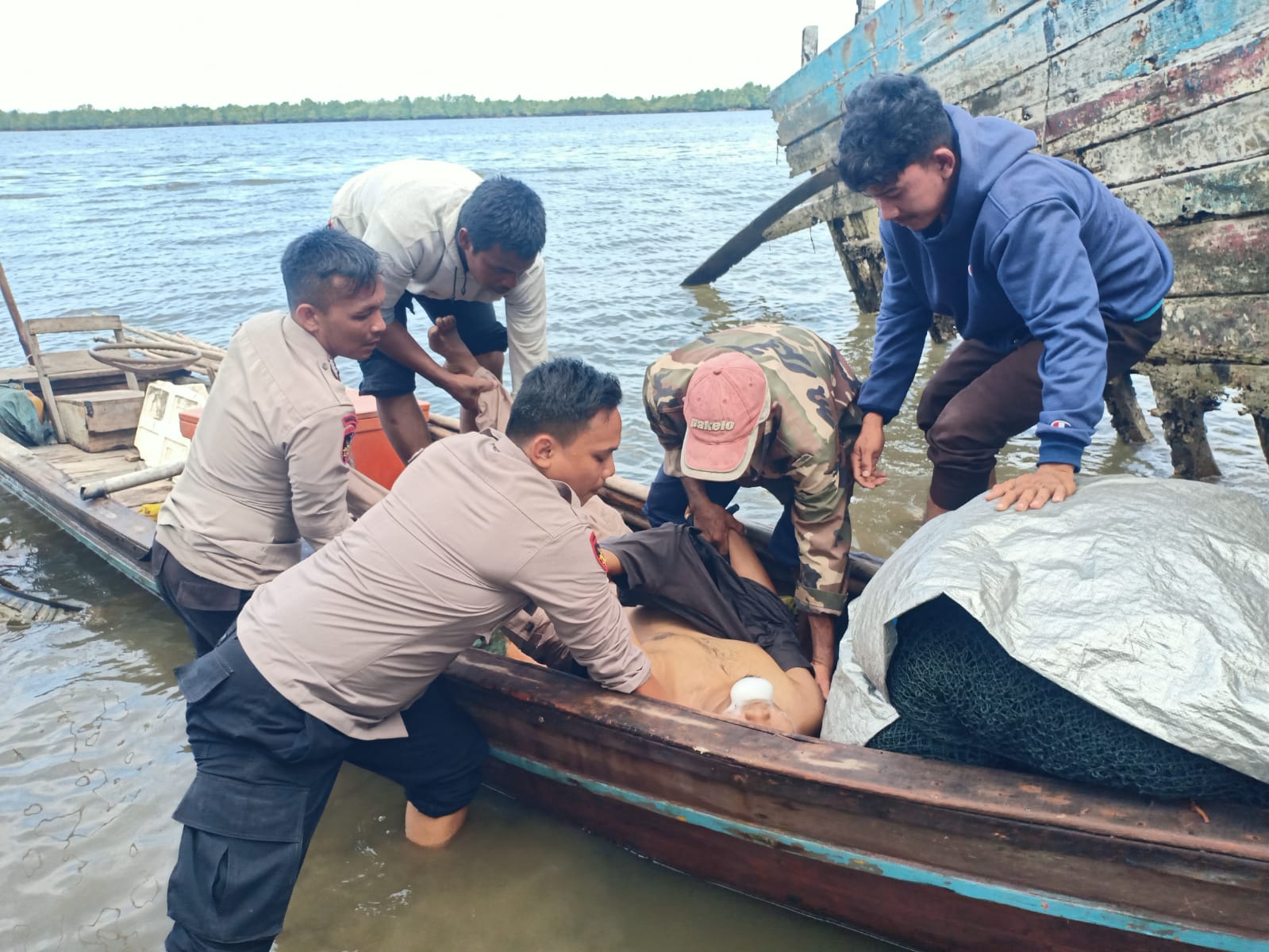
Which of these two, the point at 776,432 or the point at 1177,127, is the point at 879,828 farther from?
the point at 1177,127

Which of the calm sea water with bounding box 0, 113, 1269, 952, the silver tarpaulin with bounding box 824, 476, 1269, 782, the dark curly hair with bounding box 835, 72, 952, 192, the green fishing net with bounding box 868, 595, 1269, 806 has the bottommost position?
the calm sea water with bounding box 0, 113, 1269, 952

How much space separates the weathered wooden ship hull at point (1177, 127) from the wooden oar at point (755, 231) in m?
1.91

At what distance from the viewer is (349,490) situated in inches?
150

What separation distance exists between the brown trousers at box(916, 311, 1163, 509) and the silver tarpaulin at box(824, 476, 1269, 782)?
19.5 inches

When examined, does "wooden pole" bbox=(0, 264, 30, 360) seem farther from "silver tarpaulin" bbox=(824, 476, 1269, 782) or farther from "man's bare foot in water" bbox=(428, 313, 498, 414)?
"silver tarpaulin" bbox=(824, 476, 1269, 782)

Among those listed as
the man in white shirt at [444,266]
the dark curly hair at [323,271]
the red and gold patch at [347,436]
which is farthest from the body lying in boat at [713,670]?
the man in white shirt at [444,266]

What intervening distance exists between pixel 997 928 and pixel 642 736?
94 centimetres

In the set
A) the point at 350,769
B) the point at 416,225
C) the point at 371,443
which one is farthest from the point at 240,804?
the point at 371,443

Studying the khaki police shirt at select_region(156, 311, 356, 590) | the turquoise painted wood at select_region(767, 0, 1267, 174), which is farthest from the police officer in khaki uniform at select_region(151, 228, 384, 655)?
the turquoise painted wood at select_region(767, 0, 1267, 174)

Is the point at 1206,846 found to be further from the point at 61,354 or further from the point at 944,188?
the point at 61,354

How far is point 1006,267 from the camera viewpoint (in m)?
2.49

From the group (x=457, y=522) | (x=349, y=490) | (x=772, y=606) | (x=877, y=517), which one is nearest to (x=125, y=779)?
(x=349, y=490)

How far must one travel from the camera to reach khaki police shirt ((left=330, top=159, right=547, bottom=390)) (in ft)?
12.0

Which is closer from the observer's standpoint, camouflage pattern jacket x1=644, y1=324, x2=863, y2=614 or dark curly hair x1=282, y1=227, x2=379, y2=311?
dark curly hair x1=282, y1=227, x2=379, y2=311
